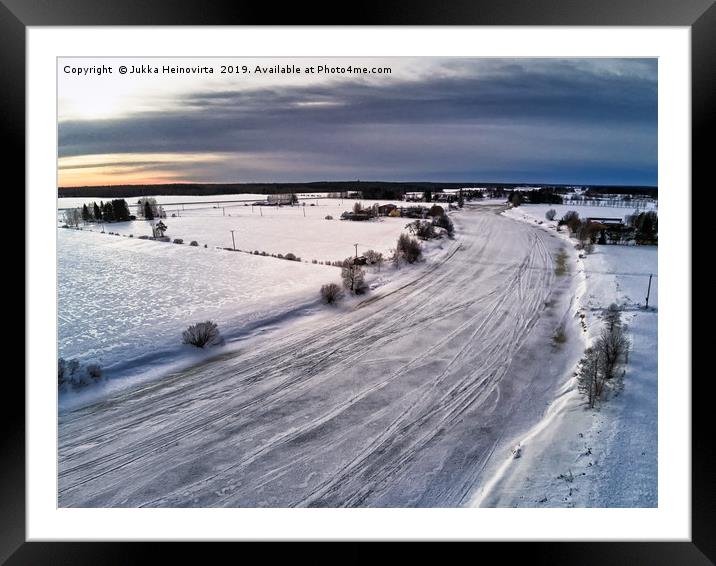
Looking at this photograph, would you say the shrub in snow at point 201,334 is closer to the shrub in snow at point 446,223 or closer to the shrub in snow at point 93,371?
the shrub in snow at point 93,371

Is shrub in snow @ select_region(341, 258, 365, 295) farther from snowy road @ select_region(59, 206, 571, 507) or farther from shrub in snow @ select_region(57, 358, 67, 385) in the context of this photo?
shrub in snow @ select_region(57, 358, 67, 385)

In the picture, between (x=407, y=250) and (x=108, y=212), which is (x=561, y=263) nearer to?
(x=407, y=250)

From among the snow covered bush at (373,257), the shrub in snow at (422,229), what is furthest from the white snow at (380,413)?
the shrub in snow at (422,229)

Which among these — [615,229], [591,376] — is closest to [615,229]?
[615,229]
